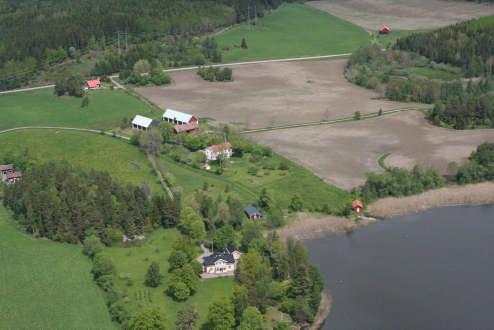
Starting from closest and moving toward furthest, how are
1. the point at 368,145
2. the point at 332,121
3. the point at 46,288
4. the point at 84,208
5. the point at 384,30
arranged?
1. the point at 46,288
2. the point at 84,208
3. the point at 368,145
4. the point at 332,121
5. the point at 384,30

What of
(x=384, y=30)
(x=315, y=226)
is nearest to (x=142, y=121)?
(x=315, y=226)

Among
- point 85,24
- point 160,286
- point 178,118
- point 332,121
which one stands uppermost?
point 85,24

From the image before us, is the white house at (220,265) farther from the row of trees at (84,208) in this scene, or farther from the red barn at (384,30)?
the red barn at (384,30)

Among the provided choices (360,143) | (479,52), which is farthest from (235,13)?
(360,143)

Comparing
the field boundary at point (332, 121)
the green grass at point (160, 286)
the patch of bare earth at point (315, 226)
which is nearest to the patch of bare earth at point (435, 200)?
the patch of bare earth at point (315, 226)

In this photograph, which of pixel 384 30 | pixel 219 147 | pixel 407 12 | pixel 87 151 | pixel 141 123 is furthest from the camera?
pixel 407 12

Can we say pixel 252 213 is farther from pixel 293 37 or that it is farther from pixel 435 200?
pixel 293 37

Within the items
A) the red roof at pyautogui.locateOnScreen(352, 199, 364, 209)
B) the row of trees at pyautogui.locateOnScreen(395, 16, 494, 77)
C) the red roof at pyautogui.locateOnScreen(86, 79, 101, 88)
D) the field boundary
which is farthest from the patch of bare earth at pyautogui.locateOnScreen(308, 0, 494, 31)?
the red roof at pyautogui.locateOnScreen(352, 199, 364, 209)
